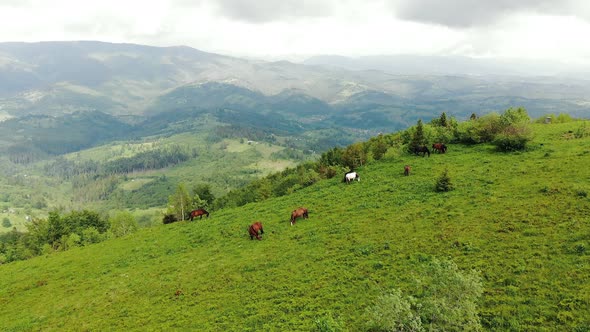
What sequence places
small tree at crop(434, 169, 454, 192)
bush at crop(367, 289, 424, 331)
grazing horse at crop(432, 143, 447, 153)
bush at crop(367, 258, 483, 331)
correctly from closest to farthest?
bush at crop(367, 258, 483, 331) → bush at crop(367, 289, 424, 331) → small tree at crop(434, 169, 454, 192) → grazing horse at crop(432, 143, 447, 153)

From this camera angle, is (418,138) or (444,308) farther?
(418,138)

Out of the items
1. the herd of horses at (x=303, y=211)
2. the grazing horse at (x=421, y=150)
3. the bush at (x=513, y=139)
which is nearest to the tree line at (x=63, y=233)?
the herd of horses at (x=303, y=211)

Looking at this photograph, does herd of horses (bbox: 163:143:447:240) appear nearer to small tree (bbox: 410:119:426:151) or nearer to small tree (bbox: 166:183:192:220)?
small tree (bbox: 410:119:426:151)

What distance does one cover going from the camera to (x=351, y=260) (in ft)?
92.1

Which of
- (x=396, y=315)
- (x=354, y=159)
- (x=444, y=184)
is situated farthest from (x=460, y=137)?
(x=396, y=315)

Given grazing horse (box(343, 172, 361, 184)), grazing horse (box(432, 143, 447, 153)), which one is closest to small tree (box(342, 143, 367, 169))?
grazing horse (box(343, 172, 361, 184))

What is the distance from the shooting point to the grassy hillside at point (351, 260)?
21016 mm

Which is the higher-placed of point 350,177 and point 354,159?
point 354,159

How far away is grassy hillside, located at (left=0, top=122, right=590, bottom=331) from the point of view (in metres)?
21.0

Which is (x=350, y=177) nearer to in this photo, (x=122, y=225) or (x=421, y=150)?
(x=421, y=150)

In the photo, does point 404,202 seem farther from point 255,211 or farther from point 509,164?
point 255,211

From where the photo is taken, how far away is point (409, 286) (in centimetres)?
2283

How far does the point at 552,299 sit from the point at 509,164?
28.2 m

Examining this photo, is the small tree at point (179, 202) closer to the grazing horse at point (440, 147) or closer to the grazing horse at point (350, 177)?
the grazing horse at point (350, 177)
